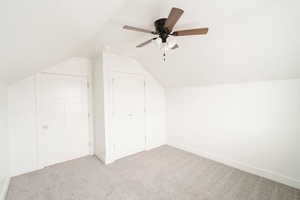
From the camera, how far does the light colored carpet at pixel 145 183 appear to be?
73.6 inches

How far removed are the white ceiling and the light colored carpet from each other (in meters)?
1.67

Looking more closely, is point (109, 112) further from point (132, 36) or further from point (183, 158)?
point (183, 158)

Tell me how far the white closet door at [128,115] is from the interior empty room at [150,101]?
Answer: 26mm

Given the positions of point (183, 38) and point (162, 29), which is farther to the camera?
point (183, 38)

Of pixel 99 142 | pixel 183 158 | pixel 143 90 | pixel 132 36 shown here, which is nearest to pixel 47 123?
pixel 99 142

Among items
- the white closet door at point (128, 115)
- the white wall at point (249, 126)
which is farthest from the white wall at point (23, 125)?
the white wall at point (249, 126)

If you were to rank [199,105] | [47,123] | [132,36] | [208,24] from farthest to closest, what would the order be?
A: 1. [199,105]
2. [47,123]
3. [132,36]
4. [208,24]

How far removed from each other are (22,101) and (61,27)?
7.62 ft

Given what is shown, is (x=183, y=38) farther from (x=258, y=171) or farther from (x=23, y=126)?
(x=23, y=126)

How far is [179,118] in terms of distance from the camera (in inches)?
141

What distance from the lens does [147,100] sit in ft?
11.6

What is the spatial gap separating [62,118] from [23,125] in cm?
61

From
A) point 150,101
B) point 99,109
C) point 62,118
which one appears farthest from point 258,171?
point 62,118

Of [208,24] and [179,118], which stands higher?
[208,24]
